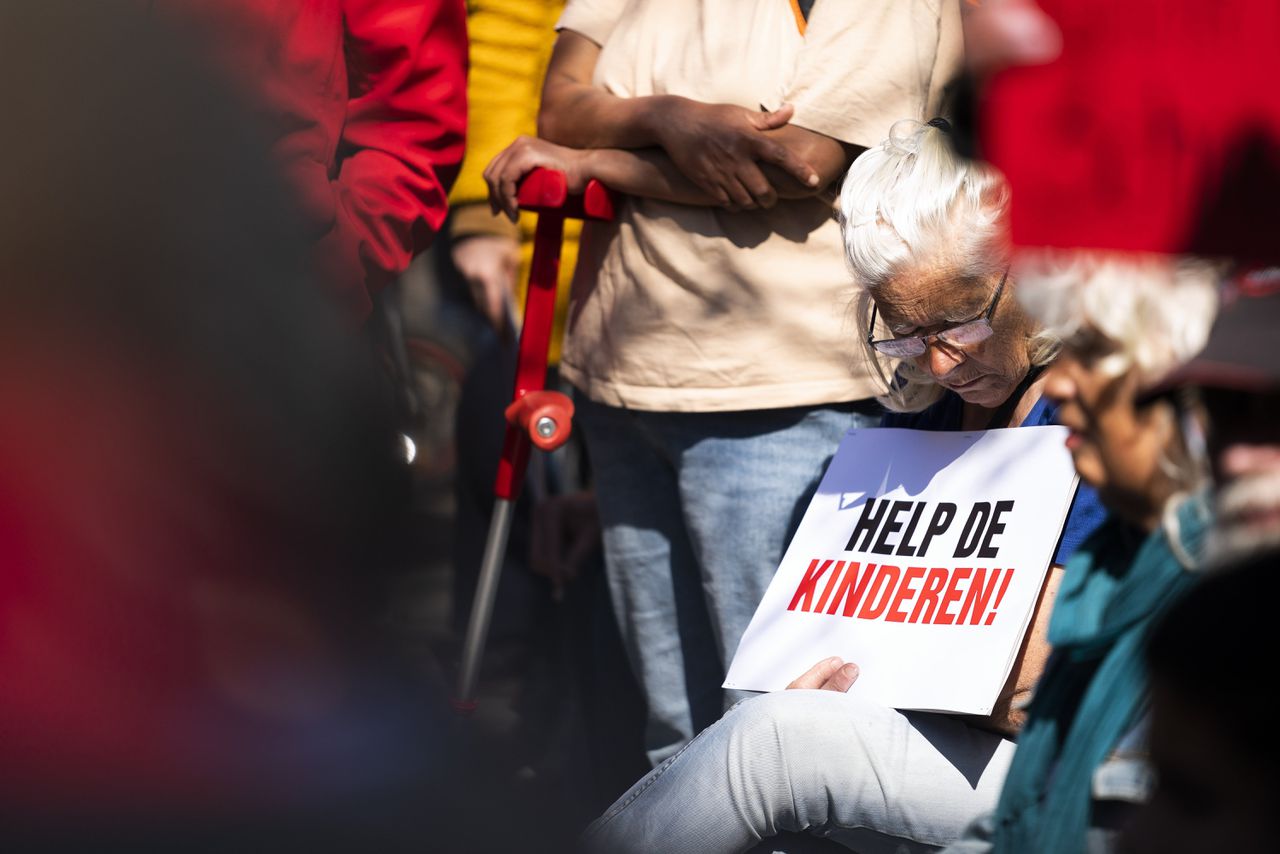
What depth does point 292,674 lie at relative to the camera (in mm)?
2363

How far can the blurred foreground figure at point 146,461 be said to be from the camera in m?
2.03

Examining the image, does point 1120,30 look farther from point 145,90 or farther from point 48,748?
point 48,748

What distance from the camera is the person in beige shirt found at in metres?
2.25

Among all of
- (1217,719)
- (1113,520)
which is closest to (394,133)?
(1113,520)

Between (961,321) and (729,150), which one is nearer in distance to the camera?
(961,321)

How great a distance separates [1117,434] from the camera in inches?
44.4

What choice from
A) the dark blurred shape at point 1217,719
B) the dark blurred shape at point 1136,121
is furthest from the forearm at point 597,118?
the dark blurred shape at point 1217,719

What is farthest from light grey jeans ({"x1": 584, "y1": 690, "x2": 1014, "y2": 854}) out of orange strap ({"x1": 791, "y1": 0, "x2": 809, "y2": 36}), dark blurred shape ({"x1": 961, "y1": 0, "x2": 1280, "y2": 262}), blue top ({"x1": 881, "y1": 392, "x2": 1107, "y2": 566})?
orange strap ({"x1": 791, "y1": 0, "x2": 809, "y2": 36})

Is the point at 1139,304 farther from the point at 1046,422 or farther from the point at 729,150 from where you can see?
the point at 729,150

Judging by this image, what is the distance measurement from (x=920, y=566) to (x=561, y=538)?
1.33 metres

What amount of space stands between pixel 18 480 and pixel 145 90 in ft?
1.87

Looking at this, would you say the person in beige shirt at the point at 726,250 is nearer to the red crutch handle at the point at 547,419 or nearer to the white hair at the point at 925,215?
the red crutch handle at the point at 547,419

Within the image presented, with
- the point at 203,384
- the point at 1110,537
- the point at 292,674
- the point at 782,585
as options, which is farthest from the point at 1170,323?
the point at 292,674

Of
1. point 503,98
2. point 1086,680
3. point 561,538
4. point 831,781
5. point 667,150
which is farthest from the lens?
point 561,538
